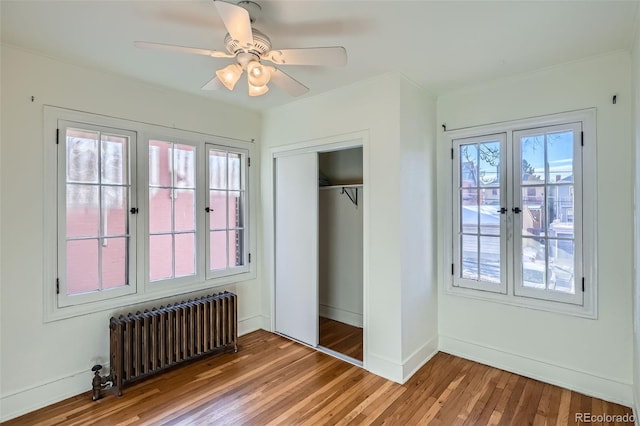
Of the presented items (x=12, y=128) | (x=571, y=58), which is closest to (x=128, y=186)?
(x=12, y=128)

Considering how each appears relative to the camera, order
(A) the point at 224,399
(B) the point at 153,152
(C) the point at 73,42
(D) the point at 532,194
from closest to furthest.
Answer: (C) the point at 73,42
(A) the point at 224,399
(D) the point at 532,194
(B) the point at 153,152

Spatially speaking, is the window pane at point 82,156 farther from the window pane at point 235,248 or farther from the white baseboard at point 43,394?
the white baseboard at point 43,394

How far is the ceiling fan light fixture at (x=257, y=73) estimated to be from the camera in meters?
1.81

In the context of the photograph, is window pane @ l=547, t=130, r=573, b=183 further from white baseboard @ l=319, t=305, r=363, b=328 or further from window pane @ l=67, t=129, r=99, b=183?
window pane @ l=67, t=129, r=99, b=183

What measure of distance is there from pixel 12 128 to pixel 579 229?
434cm

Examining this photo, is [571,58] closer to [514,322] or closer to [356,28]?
[356,28]

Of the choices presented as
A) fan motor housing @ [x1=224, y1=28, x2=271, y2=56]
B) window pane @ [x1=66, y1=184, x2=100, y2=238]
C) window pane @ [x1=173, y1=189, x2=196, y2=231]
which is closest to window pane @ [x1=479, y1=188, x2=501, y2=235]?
fan motor housing @ [x1=224, y1=28, x2=271, y2=56]

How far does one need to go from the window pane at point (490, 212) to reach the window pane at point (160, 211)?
119 inches

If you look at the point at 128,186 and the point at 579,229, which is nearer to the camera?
the point at 579,229

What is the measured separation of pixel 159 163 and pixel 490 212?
125 inches

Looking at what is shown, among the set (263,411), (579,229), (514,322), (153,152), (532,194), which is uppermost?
(153,152)

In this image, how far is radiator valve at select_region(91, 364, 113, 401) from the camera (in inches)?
96.2

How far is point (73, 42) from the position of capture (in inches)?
86.5

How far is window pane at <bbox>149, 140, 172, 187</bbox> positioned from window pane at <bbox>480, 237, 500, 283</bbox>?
122 inches
